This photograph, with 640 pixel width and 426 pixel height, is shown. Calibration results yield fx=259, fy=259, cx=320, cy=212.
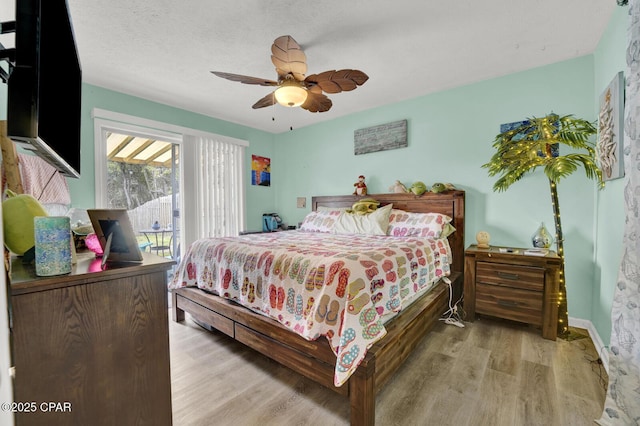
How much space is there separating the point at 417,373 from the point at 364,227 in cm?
158

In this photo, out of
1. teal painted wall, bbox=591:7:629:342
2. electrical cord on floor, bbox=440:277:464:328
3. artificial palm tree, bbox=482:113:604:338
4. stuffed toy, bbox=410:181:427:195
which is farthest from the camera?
stuffed toy, bbox=410:181:427:195

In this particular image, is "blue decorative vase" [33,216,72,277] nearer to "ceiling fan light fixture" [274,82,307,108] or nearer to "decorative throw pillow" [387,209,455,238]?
"ceiling fan light fixture" [274,82,307,108]

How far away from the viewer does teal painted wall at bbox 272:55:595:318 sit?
2.44m

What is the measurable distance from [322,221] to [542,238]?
231 cm

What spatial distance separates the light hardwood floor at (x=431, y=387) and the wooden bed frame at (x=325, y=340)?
167 millimetres

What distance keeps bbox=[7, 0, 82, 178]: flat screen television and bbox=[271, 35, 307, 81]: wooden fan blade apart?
108 centimetres

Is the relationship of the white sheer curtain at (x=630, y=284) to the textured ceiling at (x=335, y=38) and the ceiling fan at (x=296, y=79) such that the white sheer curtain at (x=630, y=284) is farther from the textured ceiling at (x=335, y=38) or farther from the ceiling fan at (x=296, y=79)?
the ceiling fan at (x=296, y=79)

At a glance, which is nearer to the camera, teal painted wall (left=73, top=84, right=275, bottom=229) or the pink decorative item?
the pink decorative item

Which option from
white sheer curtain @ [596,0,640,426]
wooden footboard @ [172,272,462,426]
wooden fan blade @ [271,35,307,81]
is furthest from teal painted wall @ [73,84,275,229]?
white sheer curtain @ [596,0,640,426]

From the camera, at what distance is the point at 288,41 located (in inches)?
68.7

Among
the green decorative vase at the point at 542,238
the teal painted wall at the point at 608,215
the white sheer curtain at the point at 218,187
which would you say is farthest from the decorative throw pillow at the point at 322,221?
the teal painted wall at the point at 608,215

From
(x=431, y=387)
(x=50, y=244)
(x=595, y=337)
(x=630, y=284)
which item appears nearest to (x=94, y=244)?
(x=50, y=244)

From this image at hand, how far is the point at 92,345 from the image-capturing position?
2.81 ft

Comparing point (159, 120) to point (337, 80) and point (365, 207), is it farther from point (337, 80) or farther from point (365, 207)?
point (365, 207)
